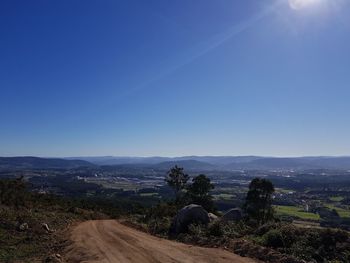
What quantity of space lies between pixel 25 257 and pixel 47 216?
1335 centimetres

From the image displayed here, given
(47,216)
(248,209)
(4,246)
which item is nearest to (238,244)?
(4,246)

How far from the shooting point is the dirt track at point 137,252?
14.5m

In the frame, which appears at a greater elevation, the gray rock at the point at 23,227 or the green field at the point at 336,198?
the gray rock at the point at 23,227

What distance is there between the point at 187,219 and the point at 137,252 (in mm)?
6926

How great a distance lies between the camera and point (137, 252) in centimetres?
1609

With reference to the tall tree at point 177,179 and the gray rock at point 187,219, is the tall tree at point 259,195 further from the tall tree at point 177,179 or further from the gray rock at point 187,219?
the gray rock at point 187,219

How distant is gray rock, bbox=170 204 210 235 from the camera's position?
2235cm

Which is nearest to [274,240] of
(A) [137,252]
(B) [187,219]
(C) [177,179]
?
(A) [137,252]

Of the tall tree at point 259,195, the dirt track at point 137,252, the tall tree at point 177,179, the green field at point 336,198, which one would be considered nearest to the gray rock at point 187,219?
the dirt track at point 137,252

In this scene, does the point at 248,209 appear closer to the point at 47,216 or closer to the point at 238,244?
the point at 47,216

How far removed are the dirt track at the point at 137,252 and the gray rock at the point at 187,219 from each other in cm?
263

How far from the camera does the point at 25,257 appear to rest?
1590 cm

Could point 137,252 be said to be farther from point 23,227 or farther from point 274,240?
point 23,227

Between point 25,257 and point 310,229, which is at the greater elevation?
point 310,229
